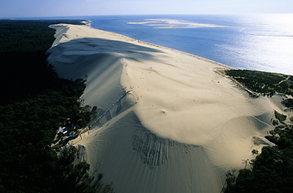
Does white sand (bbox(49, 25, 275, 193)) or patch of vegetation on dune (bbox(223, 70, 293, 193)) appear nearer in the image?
patch of vegetation on dune (bbox(223, 70, 293, 193))

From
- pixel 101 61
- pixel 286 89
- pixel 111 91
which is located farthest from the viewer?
pixel 101 61

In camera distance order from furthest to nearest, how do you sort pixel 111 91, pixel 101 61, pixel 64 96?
pixel 101 61 → pixel 64 96 → pixel 111 91

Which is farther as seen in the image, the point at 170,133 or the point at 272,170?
the point at 170,133

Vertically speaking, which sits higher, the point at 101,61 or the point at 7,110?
the point at 101,61

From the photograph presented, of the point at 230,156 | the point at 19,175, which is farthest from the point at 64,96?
the point at 230,156

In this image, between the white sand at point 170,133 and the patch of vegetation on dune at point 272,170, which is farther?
the white sand at point 170,133

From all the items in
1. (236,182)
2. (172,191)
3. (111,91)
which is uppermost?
(111,91)

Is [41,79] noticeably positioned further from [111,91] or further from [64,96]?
[111,91]

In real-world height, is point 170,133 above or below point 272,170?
above
